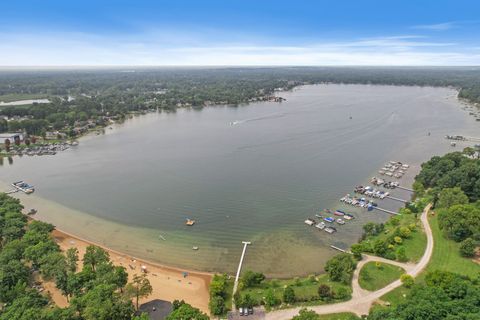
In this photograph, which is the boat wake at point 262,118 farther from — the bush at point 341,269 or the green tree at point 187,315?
the green tree at point 187,315

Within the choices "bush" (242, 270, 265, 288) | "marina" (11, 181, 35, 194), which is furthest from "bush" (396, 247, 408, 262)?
"marina" (11, 181, 35, 194)

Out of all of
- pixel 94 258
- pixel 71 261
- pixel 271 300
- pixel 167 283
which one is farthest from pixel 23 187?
pixel 271 300

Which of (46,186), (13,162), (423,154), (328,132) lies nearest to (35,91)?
(13,162)

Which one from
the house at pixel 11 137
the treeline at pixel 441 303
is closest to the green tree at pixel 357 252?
the treeline at pixel 441 303

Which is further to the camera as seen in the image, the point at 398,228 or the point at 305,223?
the point at 305,223

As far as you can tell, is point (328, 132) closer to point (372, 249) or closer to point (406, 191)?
point (406, 191)

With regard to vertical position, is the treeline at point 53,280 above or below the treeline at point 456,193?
below

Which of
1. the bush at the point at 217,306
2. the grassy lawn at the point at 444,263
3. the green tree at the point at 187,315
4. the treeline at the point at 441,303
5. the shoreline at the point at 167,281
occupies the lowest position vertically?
the shoreline at the point at 167,281
